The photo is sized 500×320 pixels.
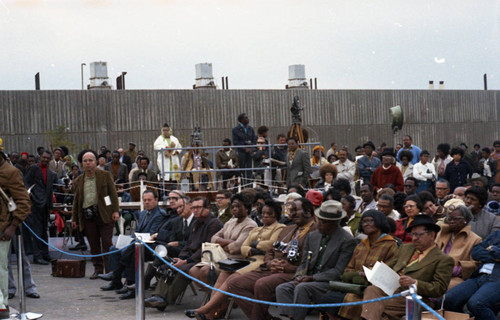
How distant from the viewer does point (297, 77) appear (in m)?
30.8

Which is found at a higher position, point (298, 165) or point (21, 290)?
point (298, 165)

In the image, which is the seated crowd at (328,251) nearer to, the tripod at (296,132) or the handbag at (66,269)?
the handbag at (66,269)

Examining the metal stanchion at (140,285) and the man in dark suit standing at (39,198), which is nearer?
the metal stanchion at (140,285)

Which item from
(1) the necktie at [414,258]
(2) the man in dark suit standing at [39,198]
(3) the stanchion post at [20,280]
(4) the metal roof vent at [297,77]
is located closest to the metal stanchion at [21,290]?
(3) the stanchion post at [20,280]

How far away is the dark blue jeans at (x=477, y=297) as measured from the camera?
24.5ft

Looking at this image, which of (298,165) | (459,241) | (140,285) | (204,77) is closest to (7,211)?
(140,285)

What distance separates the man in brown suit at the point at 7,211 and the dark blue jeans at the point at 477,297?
4767mm

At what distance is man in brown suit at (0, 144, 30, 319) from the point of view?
30.1ft

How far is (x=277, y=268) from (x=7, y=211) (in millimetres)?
3105

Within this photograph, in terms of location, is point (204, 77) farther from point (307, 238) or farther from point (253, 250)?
point (307, 238)

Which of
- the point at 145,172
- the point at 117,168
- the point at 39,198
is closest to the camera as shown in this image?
the point at 39,198

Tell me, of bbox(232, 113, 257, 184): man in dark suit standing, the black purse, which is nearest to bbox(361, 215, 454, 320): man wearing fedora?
the black purse

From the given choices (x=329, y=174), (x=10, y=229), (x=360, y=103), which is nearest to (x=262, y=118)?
(x=360, y=103)

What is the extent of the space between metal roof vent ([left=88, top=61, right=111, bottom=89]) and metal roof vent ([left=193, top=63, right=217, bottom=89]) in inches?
129
